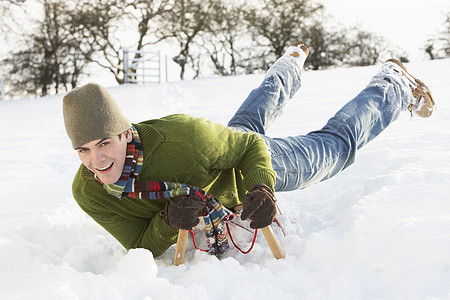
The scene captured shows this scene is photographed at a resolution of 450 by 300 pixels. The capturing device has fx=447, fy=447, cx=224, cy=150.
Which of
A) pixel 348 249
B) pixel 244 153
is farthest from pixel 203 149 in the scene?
pixel 348 249

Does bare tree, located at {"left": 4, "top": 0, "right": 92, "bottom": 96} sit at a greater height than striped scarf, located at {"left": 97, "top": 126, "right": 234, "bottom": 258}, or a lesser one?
lesser

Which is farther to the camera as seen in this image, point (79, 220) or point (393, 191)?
point (79, 220)

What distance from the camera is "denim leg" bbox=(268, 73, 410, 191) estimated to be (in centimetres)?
213

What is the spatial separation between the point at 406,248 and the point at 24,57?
17.5 m

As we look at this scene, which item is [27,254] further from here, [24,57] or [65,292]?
[24,57]

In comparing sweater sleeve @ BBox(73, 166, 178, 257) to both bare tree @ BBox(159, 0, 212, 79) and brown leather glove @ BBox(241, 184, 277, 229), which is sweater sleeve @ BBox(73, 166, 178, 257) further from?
bare tree @ BBox(159, 0, 212, 79)

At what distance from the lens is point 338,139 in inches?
92.7

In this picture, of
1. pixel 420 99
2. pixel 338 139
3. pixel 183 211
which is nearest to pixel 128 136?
pixel 183 211

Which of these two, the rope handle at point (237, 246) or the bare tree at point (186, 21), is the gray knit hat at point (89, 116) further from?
the bare tree at point (186, 21)

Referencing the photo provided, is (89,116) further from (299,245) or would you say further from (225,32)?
(225,32)

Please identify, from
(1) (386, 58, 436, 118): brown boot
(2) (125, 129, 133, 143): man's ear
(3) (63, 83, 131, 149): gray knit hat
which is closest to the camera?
(3) (63, 83, 131, 149): gray knit hat

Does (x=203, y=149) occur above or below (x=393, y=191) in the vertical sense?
above

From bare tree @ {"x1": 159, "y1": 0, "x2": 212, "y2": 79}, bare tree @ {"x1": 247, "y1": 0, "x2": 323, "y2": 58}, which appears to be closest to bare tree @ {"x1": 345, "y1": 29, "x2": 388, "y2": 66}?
bare tree @ {"x1": 247, "y1": 0, "x2": 323, "y2": 58}

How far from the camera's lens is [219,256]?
6.11 ft
